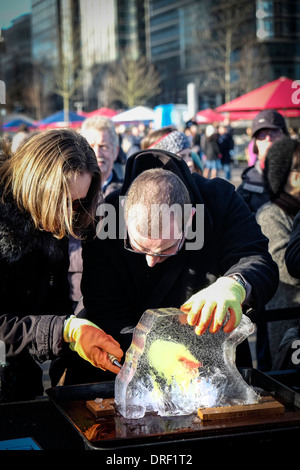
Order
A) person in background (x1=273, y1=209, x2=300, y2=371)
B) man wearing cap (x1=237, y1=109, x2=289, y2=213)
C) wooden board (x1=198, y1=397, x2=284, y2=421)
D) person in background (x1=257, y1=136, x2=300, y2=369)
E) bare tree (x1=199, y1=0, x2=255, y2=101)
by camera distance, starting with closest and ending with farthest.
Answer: wooden board (x1=198, y1=397, x2=284, y2=421)
person in background (x1=273, y1=209, x2=300, y2=371)
person in background (x1=257, y1=136, x2=300, y2=369)
man wearing cap (x1=237, y1=109, x2=289, y2=213)
bare tree (x1=199, y1=0, x2=255, y2=101)

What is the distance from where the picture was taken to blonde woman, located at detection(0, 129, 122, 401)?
1798 mm

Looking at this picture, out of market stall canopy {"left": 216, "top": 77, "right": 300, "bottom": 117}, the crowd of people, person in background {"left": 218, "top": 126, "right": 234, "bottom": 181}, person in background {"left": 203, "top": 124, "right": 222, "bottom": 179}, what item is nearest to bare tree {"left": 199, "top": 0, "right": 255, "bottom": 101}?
person in background {"left": 218, "top": 126, "right": 234, "bottom": 181}

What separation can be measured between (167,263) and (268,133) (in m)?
2.58

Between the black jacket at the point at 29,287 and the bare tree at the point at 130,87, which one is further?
the bare tree at the point at 130,87

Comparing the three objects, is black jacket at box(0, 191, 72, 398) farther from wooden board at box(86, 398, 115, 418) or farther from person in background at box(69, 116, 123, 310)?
person in background at box(69, 116, 123, 310)

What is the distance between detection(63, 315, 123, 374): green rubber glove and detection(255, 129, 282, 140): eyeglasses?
9.36ft

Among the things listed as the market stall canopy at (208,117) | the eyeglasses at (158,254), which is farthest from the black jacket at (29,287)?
the market stall canopy at (208,117)

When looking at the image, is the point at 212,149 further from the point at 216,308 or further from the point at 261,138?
the point at 216,308

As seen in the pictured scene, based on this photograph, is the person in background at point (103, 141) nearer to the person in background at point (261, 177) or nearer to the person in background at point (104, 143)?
the person in background at point (104, 143)

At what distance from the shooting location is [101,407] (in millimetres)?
1646

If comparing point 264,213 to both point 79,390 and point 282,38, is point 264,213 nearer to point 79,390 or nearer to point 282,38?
point 79,390

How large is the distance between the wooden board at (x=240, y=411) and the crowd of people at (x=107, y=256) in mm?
213

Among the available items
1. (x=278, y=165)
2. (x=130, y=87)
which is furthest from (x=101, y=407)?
(x=130, y=87)

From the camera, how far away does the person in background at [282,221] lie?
292 cm
